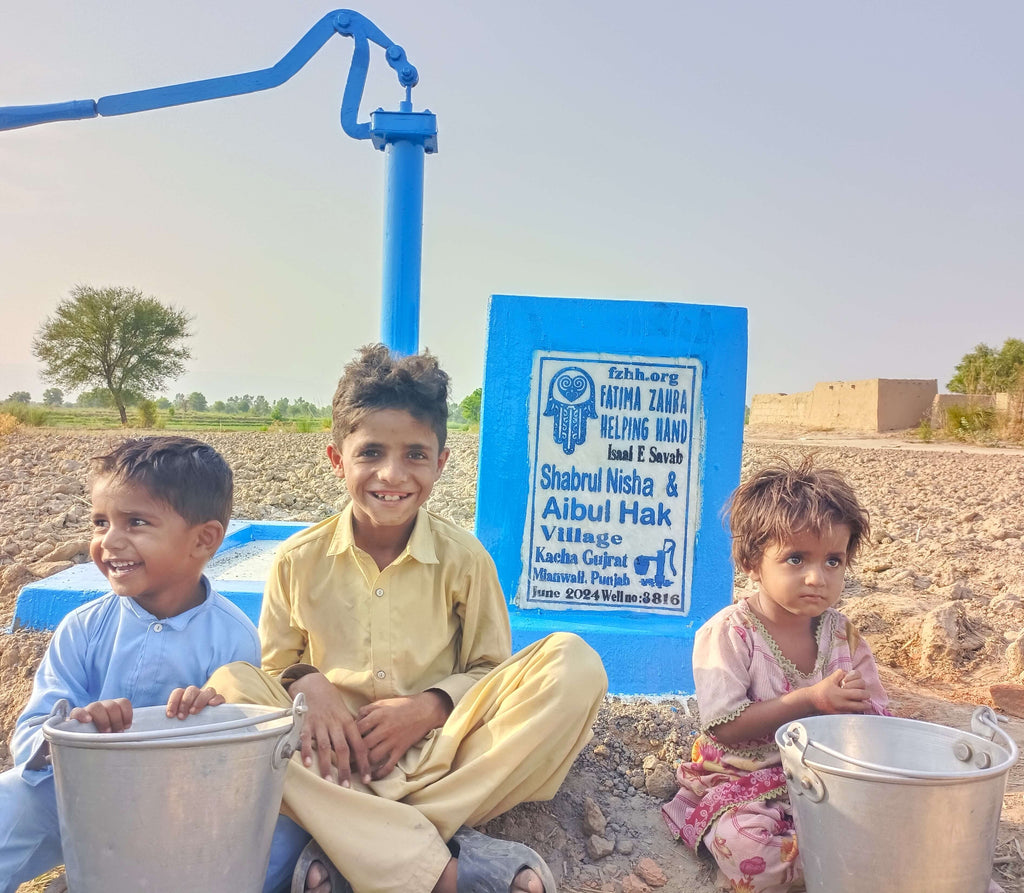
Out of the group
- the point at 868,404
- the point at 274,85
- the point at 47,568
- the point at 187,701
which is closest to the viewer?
the point at 187,701

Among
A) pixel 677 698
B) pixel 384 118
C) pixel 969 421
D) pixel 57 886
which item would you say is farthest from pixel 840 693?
pixel 969 421

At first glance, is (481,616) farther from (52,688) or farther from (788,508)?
(52,688)

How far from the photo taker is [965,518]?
6445mm

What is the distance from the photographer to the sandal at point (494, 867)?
167cm

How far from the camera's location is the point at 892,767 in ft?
5.05

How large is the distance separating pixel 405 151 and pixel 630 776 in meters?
3.32

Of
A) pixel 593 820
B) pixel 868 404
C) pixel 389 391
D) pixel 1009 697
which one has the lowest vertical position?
pixel 593 820

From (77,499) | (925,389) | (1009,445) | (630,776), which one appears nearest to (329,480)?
(77,499)

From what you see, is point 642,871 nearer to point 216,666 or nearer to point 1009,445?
point 216,666

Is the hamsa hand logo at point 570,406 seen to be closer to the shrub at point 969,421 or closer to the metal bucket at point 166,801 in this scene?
the metal bucket at point 166,801

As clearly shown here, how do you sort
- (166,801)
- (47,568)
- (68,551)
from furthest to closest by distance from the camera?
(68,551), (47,568), (166,801)

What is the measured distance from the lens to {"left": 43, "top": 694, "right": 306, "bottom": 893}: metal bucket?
140cm

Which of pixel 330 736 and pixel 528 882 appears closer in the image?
pixel 528 882

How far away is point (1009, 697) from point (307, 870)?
253 centimetres
